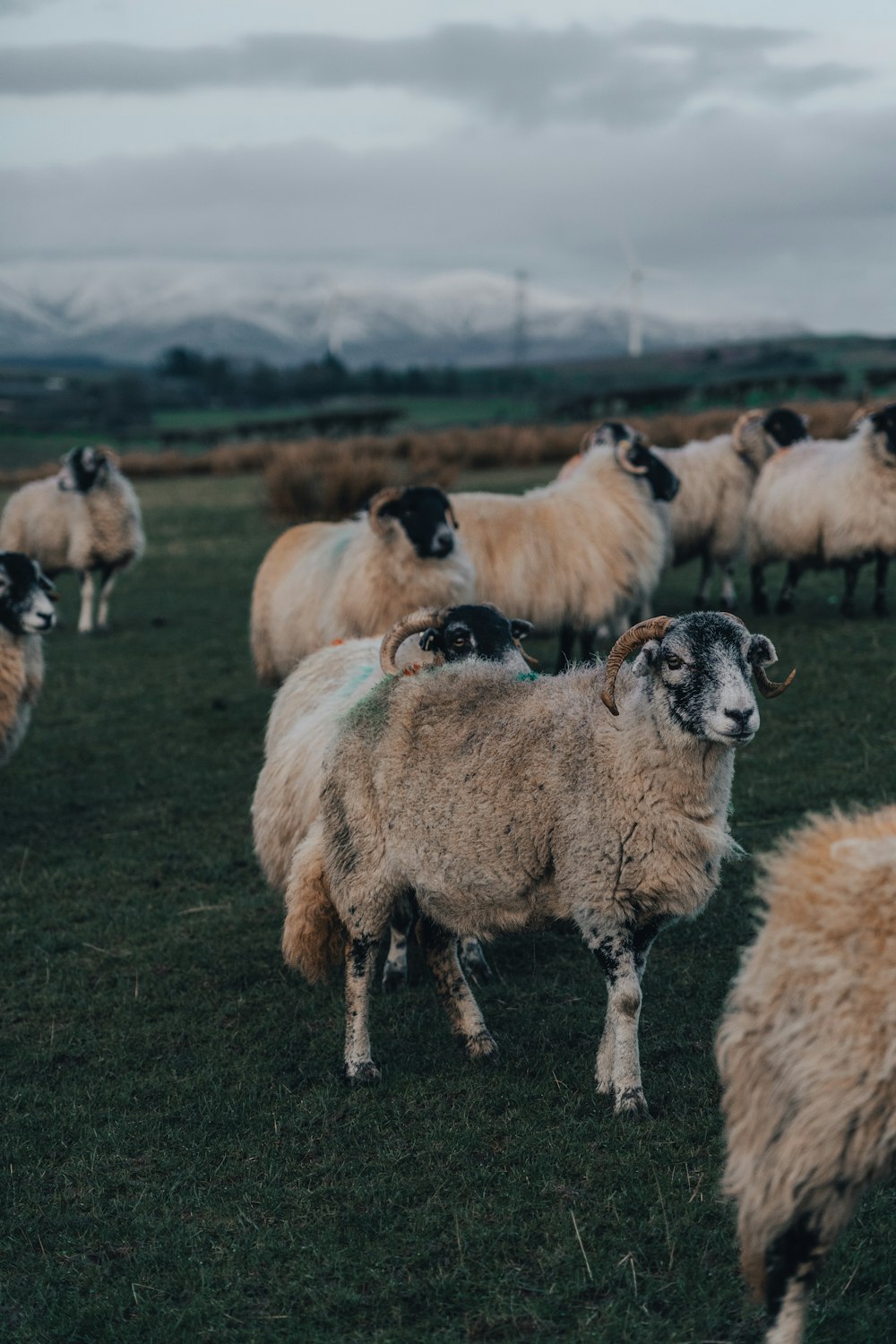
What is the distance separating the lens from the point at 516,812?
4.31 meters

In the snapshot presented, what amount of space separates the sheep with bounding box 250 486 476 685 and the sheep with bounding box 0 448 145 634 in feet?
20.1

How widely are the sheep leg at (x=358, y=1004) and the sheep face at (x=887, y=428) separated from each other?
895 centimetres

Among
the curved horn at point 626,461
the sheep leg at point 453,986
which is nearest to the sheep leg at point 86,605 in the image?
the curved horn at point 626,461

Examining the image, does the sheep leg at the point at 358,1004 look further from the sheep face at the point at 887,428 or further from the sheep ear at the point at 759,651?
the sheep face at the point at 887,428

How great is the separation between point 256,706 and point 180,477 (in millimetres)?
30585

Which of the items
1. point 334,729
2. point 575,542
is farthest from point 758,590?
point 334,729

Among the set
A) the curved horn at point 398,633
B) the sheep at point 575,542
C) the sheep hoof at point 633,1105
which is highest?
the curved horn at point 398,633

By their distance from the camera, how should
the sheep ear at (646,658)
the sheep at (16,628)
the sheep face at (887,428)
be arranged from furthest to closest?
1. the sheep face at (887,428)
2. the sheep at (16,628)
3. the sheep ear at (646,658)

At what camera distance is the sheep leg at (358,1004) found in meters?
4.60

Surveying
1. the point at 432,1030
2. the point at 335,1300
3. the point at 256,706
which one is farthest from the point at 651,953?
the point at 256,706

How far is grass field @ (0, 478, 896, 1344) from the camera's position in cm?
334

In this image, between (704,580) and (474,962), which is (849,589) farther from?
(474,962)

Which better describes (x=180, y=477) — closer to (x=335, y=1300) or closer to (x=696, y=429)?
(x=696, y=429)

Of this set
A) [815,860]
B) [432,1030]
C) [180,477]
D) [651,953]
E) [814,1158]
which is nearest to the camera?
[814,1158]
